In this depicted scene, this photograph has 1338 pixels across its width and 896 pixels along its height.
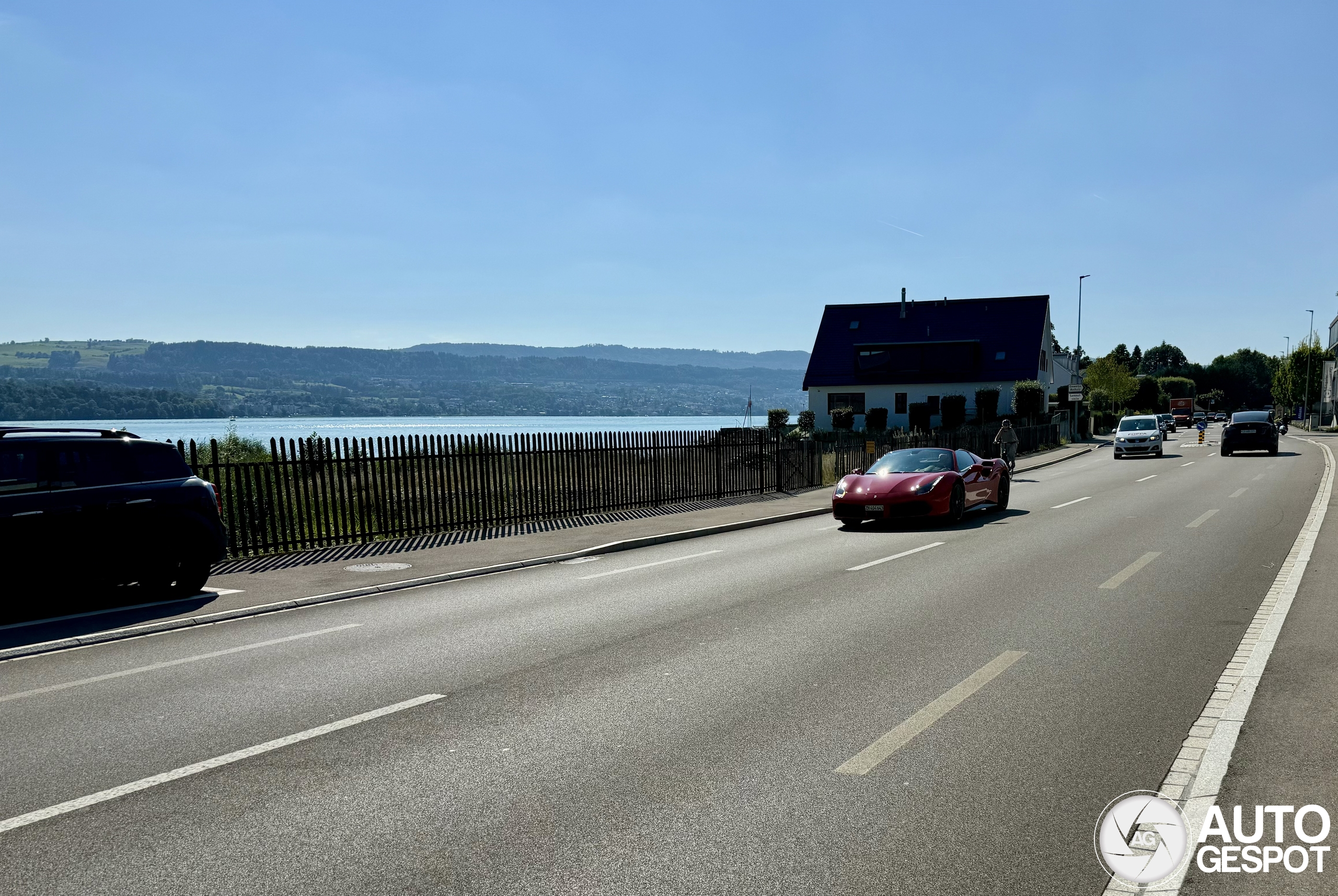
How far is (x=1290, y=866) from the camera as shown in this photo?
12.1 feet

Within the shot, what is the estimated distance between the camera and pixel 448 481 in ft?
55.2

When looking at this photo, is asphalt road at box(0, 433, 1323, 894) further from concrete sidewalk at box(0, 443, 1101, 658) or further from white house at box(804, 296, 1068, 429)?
white house at box(804, 296, 1068, 429)

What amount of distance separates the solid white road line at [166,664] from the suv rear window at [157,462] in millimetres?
3119

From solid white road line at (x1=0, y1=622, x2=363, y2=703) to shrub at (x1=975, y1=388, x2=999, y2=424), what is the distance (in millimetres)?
54995

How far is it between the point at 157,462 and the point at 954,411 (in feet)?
184

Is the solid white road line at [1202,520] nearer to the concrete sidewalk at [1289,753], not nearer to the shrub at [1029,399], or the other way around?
the concrete sidewalk at [1289,753]

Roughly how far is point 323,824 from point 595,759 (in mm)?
1359

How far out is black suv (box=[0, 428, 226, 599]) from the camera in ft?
30.2

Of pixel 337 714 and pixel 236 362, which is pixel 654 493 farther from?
pixel 236 362

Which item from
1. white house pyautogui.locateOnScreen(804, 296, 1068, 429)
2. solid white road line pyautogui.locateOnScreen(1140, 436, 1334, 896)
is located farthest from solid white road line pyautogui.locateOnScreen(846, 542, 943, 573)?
white house pyautogui.locateOnScreen(804, 296, 1068, 429)

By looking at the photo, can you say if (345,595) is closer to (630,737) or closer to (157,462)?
(157,462)

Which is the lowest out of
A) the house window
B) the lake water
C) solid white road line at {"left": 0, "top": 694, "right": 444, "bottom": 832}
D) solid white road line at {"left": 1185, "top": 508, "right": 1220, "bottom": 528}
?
the lake water

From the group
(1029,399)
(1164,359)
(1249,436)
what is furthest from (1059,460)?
(1164,359)

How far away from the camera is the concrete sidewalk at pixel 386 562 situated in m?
9.24
